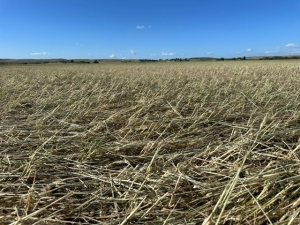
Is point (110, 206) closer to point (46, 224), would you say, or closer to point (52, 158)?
point (46, 224)

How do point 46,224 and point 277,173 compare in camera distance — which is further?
point 277,173

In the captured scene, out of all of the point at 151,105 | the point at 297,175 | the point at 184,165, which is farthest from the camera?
the point at 151,105

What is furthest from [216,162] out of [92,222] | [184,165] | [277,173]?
[92,222]

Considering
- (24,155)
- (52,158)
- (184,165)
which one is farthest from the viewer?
(24,155)

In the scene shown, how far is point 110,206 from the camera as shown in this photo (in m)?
1.53

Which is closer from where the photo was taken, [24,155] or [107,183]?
[107,183]

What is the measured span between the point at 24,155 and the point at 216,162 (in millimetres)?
1596

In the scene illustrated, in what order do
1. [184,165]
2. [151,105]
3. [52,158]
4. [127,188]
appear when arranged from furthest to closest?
1. [151,105]
2. [52,158]
3. [184,165]
4. [127,188]

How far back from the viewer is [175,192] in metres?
1.59

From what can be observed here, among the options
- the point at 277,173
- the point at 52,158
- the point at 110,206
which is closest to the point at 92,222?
the point at 110,206

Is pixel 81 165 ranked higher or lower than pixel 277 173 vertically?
lower

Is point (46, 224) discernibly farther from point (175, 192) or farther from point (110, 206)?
point (175, 192)

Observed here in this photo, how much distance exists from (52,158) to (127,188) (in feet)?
2.58

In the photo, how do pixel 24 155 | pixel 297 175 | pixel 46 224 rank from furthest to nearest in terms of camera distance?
pixel 24 155 → pixel 297 175 → pixel 46 224
